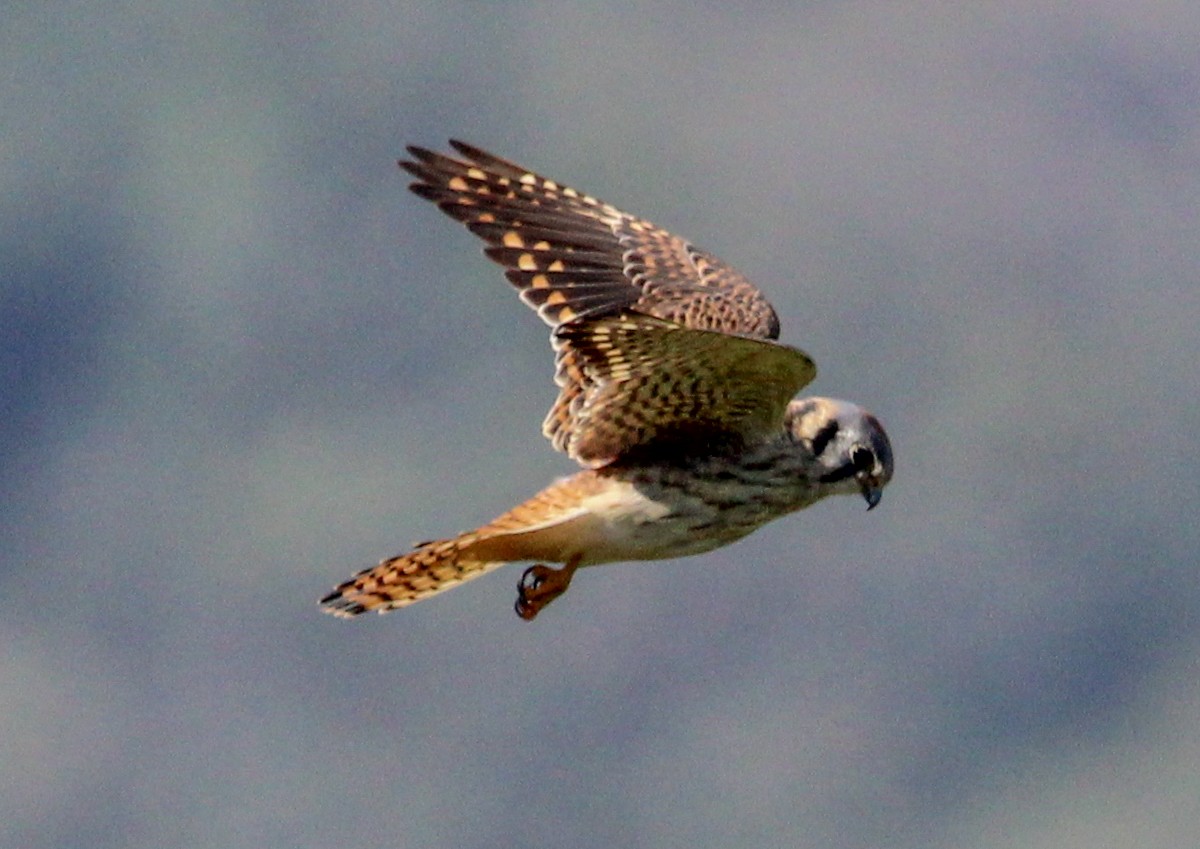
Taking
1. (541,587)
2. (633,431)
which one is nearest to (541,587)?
(541,587)

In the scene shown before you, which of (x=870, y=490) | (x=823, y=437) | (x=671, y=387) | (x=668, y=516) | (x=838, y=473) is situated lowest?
(x=668, y=516)

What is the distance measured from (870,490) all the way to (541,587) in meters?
1.43

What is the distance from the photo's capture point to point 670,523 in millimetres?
11141

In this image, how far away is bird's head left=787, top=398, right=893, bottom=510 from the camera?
11.3 meters

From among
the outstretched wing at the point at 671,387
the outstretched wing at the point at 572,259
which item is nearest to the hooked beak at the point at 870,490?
the outstretched wing at the point at 671,387

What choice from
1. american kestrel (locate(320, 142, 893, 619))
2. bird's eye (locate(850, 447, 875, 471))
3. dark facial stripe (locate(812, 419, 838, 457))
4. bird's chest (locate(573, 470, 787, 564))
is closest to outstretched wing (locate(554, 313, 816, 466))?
american kestrel (locate(320, 142, 893, 619))

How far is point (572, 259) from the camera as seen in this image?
474 inches

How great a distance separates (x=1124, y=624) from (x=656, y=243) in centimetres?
17830

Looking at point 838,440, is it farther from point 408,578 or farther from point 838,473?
point 408,578

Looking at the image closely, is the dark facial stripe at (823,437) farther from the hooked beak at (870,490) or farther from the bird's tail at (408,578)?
the bird's tail at (408,578)

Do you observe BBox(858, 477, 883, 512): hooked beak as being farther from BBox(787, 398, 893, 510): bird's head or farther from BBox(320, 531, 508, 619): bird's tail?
BBox(320, 531, 508, 619): bird's tail

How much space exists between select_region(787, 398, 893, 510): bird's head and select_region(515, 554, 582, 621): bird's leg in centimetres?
107

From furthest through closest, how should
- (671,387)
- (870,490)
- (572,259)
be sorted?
(572,259)
(870,490)
(671,387)

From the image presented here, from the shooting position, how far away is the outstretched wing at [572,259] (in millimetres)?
11617
